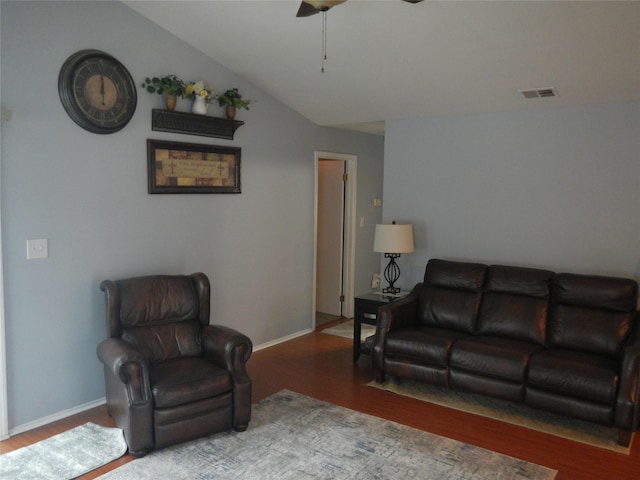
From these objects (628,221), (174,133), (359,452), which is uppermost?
(174,133)

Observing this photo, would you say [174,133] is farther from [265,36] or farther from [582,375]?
[582,375]

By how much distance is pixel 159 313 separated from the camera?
3633 millimetres

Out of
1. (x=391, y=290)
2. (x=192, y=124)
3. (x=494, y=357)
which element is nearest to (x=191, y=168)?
(x=192, y=124)

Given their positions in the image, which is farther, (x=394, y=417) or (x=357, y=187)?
(x=357, y=187)

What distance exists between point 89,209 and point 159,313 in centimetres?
89

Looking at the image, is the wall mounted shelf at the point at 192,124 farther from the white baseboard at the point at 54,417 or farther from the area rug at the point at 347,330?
the area rug at the point at 347,330

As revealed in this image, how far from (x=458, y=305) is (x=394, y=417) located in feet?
3.88

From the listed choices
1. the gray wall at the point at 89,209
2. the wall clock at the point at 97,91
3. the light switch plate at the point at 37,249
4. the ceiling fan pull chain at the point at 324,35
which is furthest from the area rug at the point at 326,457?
the ceiling fan pull chain at the point at 324,35

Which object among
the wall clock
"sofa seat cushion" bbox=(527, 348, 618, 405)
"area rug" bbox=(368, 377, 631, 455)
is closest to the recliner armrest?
"area rug" bbox=(368, 377, 631, 455)

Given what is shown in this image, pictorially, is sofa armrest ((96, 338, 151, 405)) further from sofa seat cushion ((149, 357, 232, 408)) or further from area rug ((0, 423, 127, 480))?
area rug ((0, 423, 127, 480))

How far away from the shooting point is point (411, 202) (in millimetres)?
5141

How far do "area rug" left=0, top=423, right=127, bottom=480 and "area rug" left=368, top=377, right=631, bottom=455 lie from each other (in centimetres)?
206

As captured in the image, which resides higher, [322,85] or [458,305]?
[322,85]

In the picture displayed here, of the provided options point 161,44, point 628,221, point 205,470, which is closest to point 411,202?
point 628,221
